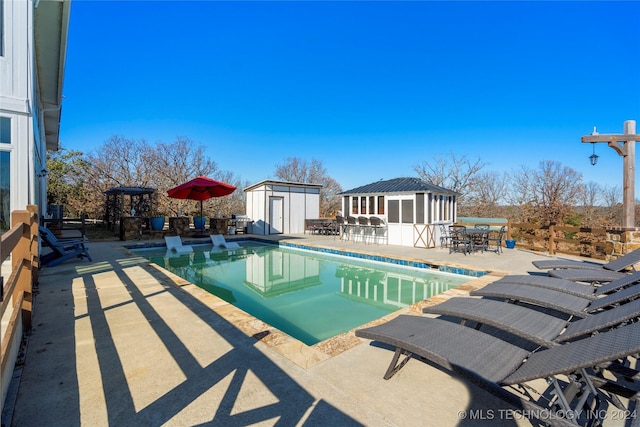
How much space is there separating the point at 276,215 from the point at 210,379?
13.0 metres

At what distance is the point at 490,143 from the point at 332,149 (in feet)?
44.3

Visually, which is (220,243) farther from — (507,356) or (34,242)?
(507,356)

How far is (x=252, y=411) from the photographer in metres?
1.84

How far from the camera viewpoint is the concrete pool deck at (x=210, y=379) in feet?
5.98

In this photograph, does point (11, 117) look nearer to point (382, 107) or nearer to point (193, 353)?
point (193, 353)

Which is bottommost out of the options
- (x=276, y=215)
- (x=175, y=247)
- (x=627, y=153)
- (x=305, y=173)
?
(x=175, y=247)

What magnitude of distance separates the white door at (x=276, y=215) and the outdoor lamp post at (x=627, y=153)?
1166 centimetres

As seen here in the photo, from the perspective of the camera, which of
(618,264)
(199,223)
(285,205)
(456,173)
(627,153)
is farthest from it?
(456,173)

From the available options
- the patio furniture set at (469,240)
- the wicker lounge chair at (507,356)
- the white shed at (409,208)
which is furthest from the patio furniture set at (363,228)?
the wicker lounge chair at (507,356)

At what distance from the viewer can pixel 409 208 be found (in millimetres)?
10750

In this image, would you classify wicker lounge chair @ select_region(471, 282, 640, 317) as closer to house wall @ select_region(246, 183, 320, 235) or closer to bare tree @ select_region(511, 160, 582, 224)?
bare tree @ select_region(511, 160, 582, 224)

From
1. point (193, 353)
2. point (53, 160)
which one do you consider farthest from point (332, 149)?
point (193, 353)

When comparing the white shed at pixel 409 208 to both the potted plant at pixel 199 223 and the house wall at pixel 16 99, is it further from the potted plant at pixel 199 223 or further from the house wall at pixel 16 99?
the house wall at pixel 16 99

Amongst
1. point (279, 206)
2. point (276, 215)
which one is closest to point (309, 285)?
point (276, 215)
